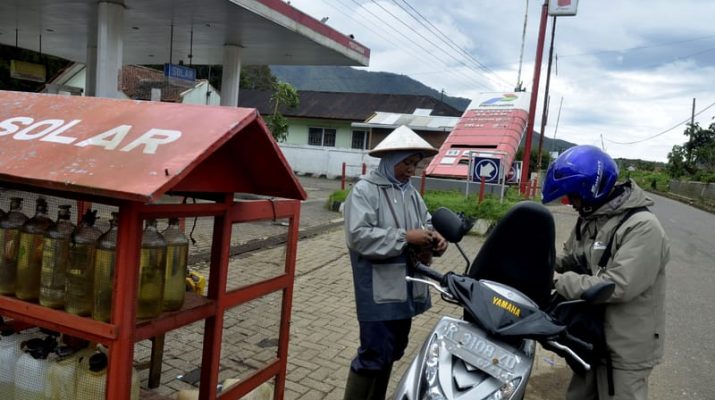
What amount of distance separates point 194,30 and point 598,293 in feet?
33.0

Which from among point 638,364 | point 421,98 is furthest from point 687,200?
point 638,364

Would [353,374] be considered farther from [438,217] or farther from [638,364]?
[638,364]

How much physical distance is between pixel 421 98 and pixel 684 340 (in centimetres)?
2708

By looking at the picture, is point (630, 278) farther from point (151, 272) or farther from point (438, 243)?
point (151, 272)

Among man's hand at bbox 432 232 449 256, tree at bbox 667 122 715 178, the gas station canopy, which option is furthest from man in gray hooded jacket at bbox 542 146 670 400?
tree at bbox 667 122 715 178

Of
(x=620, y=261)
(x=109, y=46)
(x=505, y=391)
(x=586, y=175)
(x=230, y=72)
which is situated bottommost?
(x=505, y=391)

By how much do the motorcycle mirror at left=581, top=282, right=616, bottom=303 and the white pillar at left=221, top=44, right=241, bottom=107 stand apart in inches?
430

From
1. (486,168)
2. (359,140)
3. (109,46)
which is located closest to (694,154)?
(359,140)

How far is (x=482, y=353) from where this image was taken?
1.91m

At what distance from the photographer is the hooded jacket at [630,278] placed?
2.16 meters

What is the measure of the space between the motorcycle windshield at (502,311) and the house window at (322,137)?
27317mm

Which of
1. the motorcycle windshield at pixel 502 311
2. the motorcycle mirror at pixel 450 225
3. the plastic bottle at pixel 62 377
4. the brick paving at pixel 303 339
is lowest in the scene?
the brick paving at pixel 303 339

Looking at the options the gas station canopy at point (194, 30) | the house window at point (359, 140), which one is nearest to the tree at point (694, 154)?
the house window at point (359, 140)

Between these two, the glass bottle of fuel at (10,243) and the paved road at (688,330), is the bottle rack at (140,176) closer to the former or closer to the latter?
the glass bottle of fuel at (10,243)
